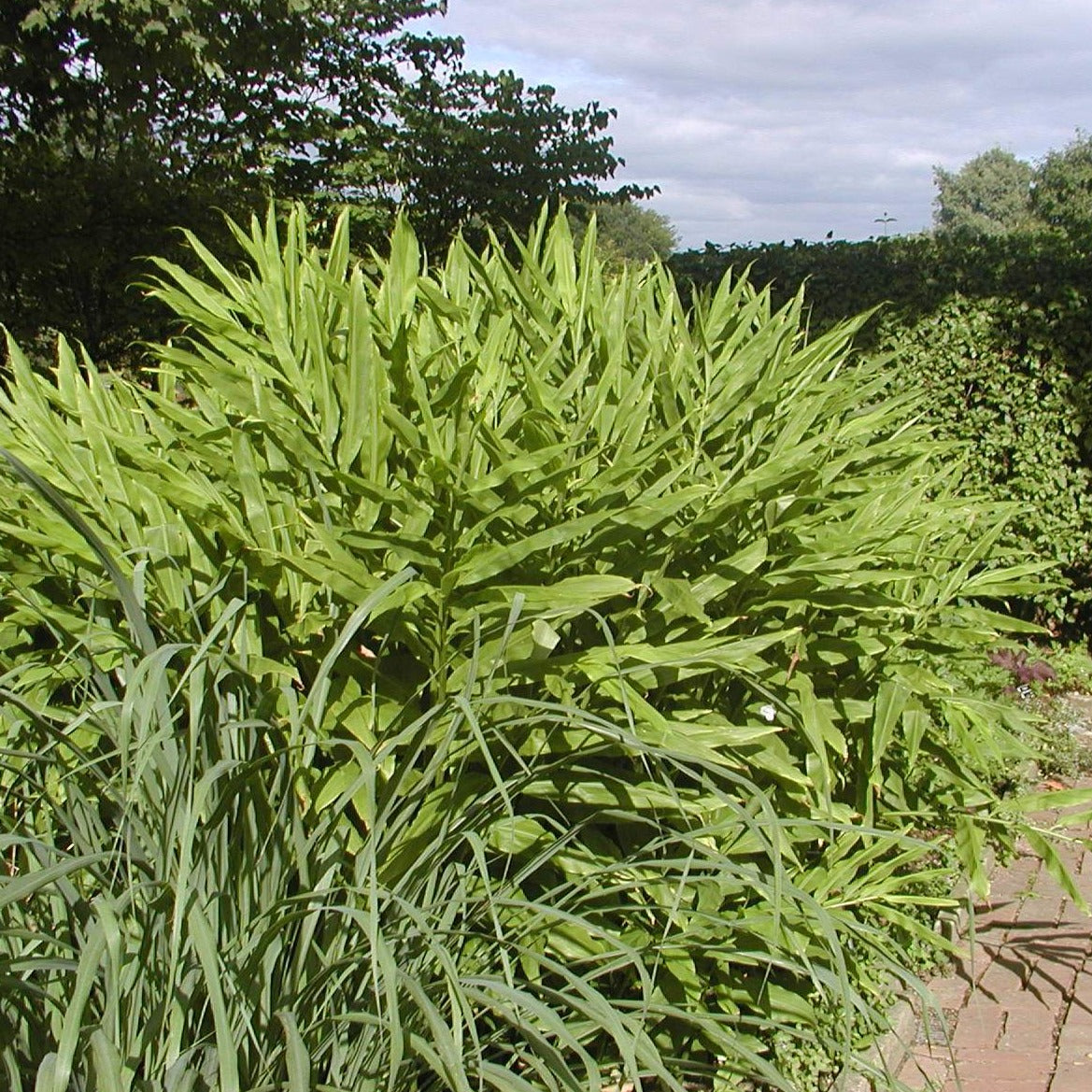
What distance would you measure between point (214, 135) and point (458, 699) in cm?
1157

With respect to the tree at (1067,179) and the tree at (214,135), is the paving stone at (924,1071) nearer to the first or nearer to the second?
the tree at (214,135)

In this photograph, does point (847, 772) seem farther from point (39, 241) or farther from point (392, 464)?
point (39, 241)

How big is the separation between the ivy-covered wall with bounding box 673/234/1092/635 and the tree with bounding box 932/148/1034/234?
89.6 meters

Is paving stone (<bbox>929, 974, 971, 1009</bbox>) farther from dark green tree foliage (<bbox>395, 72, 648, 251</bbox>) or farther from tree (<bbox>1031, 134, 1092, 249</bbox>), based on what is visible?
tree (<bbox>1031, 134, 1092, 249</bbox>)

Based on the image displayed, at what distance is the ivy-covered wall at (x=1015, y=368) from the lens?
7.23 meters

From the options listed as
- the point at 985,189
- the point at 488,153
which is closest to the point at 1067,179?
the point at 985,189

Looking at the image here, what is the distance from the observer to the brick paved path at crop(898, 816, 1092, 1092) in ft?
9.58

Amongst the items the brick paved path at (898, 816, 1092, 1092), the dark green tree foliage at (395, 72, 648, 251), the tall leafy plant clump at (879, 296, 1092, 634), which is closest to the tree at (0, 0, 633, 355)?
the dark green tree foliage at (395, 72, 648, 251)

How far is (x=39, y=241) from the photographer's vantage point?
8.90 meters

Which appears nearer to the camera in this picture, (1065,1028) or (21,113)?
(1065,1028)

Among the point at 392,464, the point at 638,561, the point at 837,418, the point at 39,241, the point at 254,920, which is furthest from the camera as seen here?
the point at 39,241

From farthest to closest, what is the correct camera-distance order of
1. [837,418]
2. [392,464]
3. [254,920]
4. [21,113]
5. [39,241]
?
[21,113]
[39,241]
[837,418]
[392,464]
[254,920]

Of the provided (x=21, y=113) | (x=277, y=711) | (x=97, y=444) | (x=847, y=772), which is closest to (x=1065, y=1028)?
(x=847, y=772)

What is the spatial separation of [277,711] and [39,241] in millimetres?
7746
